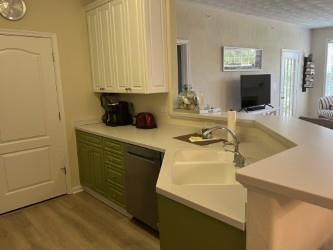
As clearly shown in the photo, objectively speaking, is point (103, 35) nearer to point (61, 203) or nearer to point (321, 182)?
point (61, 203)

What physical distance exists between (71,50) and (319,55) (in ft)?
24.7

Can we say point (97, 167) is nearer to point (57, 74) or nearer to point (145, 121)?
point (145, 121)

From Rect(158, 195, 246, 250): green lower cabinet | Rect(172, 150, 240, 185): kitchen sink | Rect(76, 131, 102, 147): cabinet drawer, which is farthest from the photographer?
Rect(76, 131, 102, 147): cabinet drawer

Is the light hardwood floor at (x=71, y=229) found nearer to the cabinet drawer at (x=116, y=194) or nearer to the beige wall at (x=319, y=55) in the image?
the cabinet drawer at (x=116, y=194)

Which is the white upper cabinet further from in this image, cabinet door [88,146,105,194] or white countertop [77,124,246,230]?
white countertop [77,124,246,230]

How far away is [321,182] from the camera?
72 centimetres

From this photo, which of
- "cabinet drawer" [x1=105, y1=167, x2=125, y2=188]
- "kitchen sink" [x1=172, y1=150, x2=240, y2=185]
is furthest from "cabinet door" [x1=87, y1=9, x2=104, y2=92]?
"kitchen sink" [x1=172, y1=150, x2=240, y2=185]

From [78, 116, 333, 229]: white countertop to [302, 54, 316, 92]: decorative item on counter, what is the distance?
6974 millimetres

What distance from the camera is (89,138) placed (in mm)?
3273

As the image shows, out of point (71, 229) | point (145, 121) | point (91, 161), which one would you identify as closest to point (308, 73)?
point (145, 121)

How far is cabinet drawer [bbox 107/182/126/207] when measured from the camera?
283 centimetres

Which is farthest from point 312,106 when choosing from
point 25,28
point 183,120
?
point 25,28

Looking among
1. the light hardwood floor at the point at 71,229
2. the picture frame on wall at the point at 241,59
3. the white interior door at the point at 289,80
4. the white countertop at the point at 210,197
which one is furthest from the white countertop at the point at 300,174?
the white interior door at the point at 289,80

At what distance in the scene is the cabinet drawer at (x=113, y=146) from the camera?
2.74 metres
